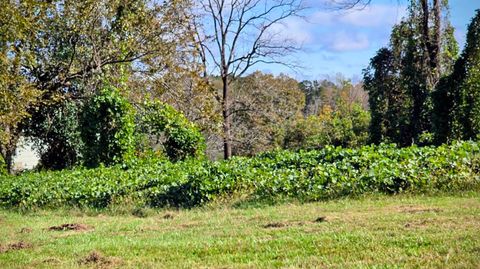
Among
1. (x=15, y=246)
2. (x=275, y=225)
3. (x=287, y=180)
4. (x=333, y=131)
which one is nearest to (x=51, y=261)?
(x=15, y=246)

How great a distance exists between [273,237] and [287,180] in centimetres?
458

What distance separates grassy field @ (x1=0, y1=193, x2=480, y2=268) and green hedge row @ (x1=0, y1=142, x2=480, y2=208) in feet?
1.88

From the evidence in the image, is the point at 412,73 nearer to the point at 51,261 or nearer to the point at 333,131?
the point at 333,131

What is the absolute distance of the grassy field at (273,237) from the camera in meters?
6.19

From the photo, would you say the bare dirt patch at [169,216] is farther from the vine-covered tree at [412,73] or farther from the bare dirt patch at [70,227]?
the vine-covered tree at [412,73]

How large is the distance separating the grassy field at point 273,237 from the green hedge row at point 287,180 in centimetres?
57

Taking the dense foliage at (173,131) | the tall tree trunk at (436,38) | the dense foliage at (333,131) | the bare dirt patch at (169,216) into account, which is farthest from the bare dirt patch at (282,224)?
the dense foliage at (333,131)

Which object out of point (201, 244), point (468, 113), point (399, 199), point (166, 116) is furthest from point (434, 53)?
point (201, 244)

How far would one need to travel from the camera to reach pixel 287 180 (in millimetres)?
12219

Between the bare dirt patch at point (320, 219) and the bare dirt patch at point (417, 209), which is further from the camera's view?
the bare dirt patch at point (417, 209)

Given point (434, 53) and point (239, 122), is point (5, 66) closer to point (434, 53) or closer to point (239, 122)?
point (434, 53)

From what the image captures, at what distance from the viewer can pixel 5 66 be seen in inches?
698

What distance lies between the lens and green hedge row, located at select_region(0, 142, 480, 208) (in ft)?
38.2

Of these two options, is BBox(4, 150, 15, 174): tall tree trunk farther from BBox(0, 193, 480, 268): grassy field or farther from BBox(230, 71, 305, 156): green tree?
BBox(230, 71, 305, 156): green tree
